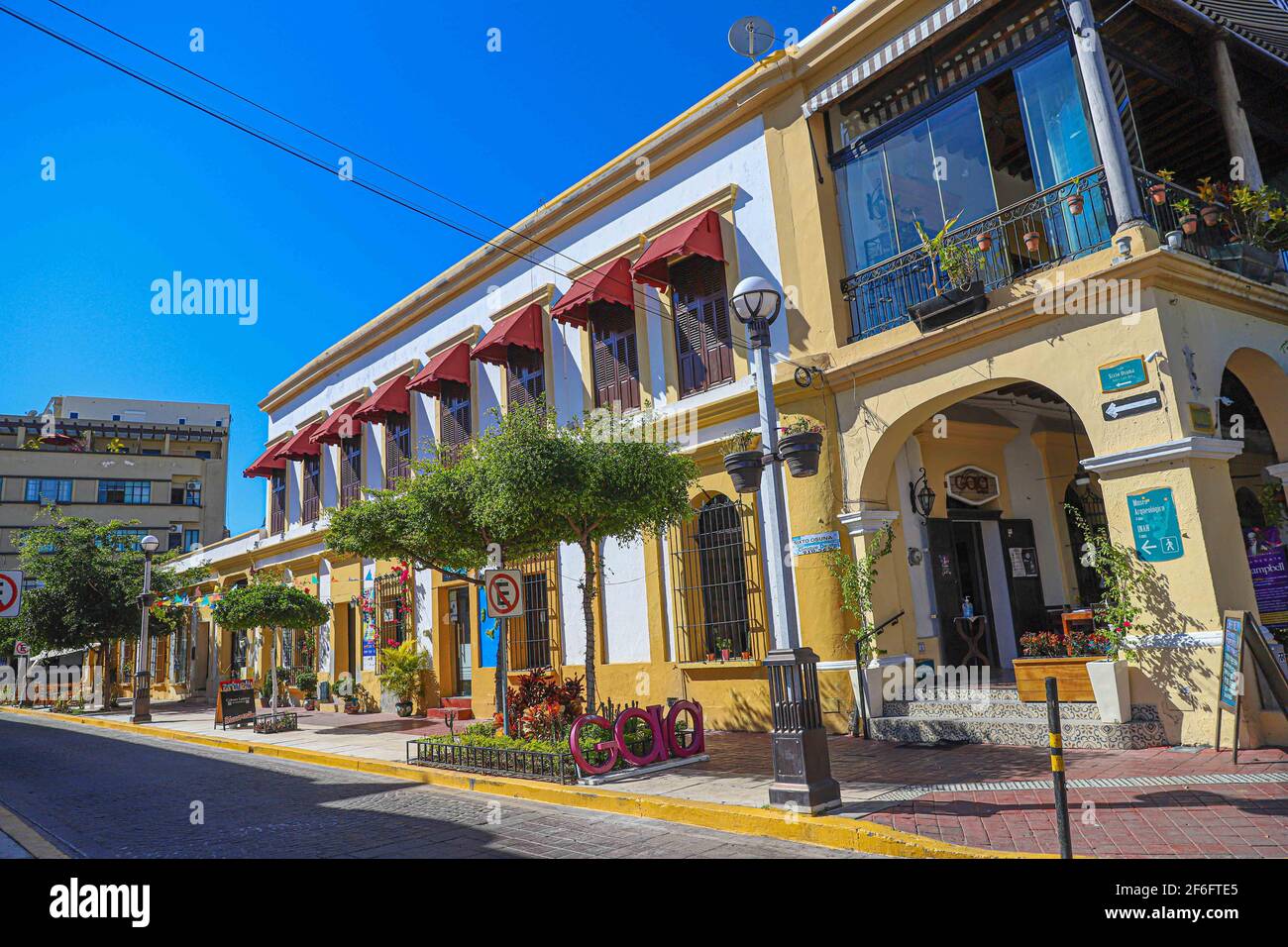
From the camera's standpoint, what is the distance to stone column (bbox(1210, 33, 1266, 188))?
1042 cm

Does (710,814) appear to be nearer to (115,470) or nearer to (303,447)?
(303,447)

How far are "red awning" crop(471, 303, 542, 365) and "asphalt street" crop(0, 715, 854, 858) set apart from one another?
822 cm

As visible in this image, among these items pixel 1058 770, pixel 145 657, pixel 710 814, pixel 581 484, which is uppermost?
pixel 581 484

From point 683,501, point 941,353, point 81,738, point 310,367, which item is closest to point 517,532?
point 683,501

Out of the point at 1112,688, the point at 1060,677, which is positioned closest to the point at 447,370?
the point at 1060,677

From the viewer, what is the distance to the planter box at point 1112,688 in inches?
325

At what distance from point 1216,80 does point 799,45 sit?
546 centimetres

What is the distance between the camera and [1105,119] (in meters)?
8.93

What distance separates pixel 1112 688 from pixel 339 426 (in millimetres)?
18126

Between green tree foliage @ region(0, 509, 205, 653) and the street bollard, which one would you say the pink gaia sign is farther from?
green tree foliage @ region(0, 509, 205, 653)

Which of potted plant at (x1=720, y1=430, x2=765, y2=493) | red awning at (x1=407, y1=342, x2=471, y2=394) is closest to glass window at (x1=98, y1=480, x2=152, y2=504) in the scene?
red awning at (x1=407, y1=342, x2=471, y2=394)

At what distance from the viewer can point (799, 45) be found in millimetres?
12297

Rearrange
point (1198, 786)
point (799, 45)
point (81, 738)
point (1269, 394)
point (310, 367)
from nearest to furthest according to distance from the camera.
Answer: point (1198, 786), point (1269, 394), point (799, 45), point (81, 738), point (310, 367)

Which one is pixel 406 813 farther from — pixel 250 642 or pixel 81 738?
pixel 250 642
